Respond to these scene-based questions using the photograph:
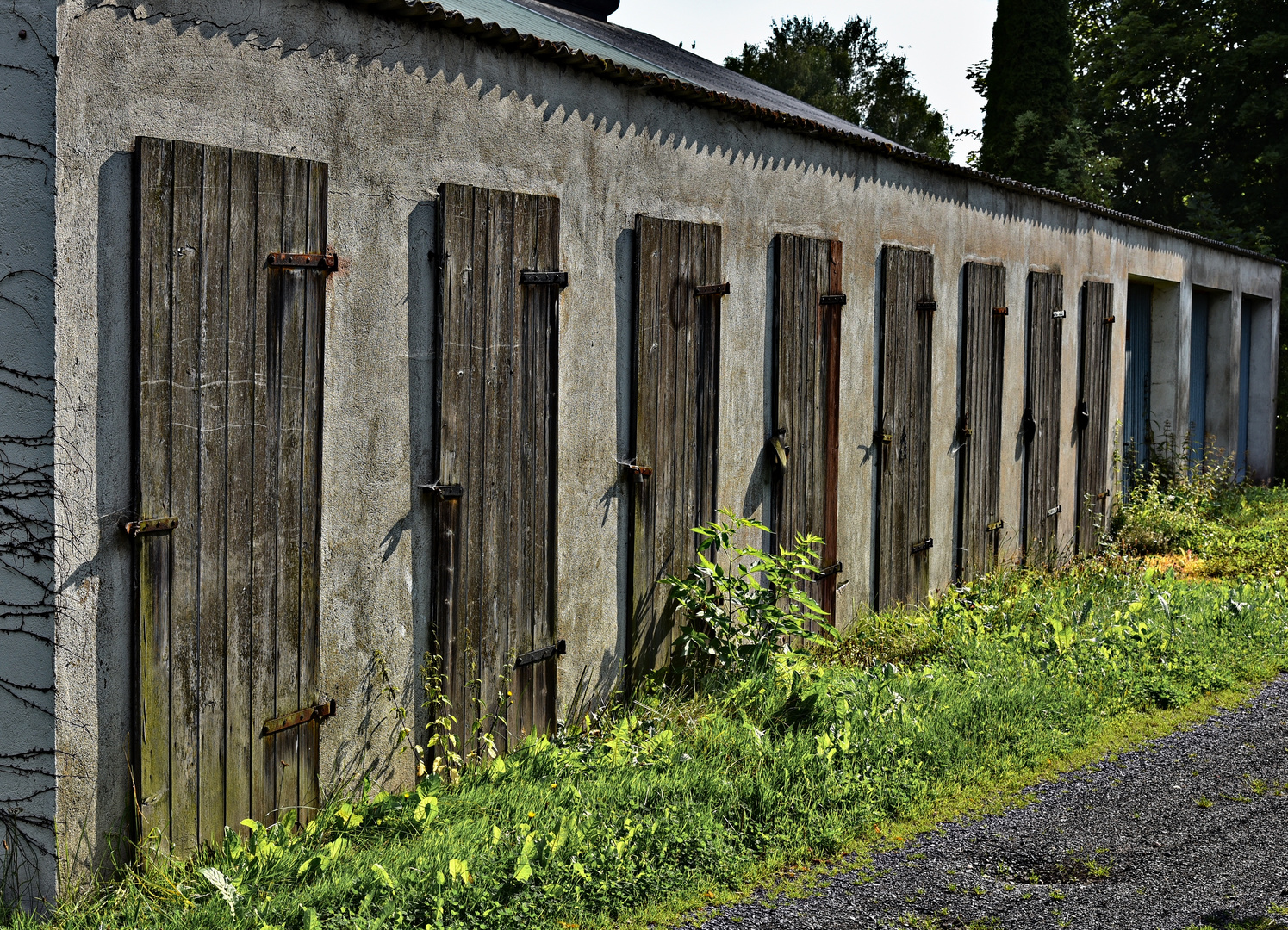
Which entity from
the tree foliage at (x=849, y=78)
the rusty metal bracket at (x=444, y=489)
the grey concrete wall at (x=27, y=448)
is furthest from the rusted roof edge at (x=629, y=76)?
the tree foliage at (x=849, y=78)

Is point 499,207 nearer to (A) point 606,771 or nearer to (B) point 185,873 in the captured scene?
(A) point 606,771

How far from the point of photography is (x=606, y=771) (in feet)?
15.2

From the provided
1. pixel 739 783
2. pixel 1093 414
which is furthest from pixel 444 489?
pixel 1093 414

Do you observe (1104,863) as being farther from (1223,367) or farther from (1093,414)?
(1223,367)

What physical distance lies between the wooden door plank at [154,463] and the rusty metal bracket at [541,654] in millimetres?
1678

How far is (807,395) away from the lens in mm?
6949

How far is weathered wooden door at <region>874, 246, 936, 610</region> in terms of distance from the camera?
7730mm

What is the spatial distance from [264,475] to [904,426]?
5141 millimetres

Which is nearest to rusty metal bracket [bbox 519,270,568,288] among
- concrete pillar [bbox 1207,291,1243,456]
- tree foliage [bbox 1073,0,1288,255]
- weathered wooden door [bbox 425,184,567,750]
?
weathered wooden door [bbox 425,184,567,750]

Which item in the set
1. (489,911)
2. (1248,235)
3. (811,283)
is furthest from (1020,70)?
(489,911)

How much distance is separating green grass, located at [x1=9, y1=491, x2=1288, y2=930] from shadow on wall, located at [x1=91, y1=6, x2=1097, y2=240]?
2566 millimetres

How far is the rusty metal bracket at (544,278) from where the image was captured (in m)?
4.94

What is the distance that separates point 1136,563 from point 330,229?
8540 millimetres

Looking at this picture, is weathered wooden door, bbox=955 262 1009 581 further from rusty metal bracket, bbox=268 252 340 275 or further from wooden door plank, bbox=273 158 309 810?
wooden door plank, bbox=273 158 309 810
